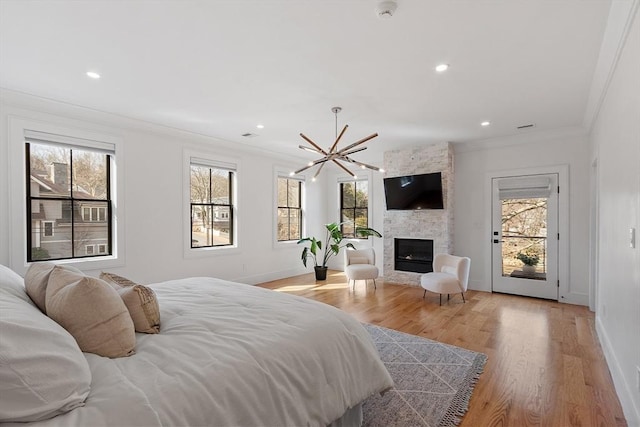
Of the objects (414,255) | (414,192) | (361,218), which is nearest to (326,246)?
(361,218)

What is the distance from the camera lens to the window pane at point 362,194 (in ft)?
22.9

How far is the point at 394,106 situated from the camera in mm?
3676

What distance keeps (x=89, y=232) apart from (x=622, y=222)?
5.47 m

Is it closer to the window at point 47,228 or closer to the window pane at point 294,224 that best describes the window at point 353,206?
the window pane at point 294,224

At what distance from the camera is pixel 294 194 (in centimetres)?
689

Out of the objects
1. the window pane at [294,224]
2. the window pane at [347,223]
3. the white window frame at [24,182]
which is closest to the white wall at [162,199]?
the white window frame at [24,182]

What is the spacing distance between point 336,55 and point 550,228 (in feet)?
14.5

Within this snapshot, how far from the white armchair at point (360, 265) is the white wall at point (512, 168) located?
63.6 inches

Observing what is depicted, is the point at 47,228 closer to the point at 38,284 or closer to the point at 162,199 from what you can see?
the point at 162,199

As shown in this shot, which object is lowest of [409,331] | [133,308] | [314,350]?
[409,331]

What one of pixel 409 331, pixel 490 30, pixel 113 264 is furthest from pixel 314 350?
pixel 113 264

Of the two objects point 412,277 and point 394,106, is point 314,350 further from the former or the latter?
point 412,277

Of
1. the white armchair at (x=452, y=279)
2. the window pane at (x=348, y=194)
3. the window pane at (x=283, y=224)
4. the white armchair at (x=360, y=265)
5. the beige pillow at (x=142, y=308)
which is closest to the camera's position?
the beige pillow at (x=142, y=308)

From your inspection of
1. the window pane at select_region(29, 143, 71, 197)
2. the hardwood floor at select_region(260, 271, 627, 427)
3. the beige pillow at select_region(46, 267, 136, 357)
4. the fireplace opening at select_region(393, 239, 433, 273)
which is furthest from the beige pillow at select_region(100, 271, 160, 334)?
the fireplace opening at select_region(393, 239, 433, 273)
